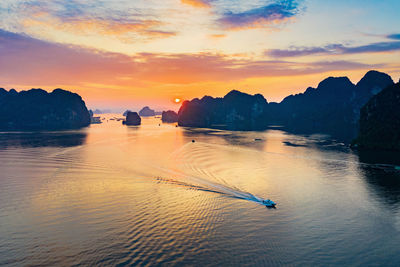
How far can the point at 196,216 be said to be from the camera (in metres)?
39.8

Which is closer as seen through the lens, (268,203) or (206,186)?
(268,203)

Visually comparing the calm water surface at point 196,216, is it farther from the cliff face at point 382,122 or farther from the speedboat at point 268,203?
the cliff face at point 382,122

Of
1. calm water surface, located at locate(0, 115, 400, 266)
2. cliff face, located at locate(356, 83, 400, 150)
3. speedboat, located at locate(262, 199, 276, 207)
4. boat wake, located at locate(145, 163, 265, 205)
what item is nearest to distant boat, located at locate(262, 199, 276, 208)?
speedboat, located at locate(262, 199, 276, 207)

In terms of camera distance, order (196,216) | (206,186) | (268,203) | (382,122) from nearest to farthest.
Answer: (196,216)
(268,203)
(206,186)
(382,122)

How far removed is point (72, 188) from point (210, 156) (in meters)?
52.6

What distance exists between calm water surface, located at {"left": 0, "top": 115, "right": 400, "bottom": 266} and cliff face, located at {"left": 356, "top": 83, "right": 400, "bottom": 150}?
4888 centimetres

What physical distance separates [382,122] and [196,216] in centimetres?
12071

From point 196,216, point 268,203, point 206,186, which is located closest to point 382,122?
point 268,203

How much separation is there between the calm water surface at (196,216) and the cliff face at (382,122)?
160 feet

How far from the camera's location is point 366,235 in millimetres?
34406

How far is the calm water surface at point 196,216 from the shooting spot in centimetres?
2920

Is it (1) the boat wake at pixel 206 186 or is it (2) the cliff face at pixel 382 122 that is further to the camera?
(2) the cliff face at pixel 382 122

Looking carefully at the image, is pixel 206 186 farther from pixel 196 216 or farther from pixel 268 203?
pixel 196 216

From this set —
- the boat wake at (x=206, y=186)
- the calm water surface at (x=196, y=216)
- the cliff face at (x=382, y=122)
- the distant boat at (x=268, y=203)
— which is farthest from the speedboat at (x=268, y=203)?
the cliff face at (x=382, y=122)
